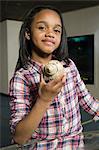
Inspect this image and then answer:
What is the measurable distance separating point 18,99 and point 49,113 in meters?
0.11

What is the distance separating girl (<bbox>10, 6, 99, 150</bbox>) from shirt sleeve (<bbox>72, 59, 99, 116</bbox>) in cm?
2

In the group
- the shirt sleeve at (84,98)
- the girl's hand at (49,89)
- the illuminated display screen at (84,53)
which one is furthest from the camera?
the illuminated display screen at (84,53)

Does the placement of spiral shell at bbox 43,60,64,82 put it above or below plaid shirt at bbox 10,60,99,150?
above

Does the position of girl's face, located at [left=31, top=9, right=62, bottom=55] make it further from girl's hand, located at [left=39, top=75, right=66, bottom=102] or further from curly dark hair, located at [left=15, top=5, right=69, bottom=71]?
girl's hand, located at [left=39, top=75, right=66, bottom=102]

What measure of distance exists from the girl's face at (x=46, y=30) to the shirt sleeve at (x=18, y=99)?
0.13 metres

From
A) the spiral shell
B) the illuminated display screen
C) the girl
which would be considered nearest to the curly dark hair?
the girl

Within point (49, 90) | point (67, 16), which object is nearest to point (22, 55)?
point (49, 90)

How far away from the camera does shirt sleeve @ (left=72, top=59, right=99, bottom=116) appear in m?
0.98

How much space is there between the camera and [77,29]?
6.42 meters

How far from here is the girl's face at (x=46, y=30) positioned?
83 centimetres

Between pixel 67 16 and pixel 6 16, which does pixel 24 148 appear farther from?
pixel 6 16

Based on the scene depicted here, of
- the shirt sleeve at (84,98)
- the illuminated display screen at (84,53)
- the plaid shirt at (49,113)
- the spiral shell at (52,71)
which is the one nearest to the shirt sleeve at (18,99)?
the plaid shirt at (49,113)

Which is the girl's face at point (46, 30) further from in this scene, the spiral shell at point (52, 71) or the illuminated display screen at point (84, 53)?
the illuminated display screen at point (84, 53)

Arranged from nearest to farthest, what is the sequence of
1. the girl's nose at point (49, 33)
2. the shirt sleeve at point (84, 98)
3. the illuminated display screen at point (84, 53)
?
the girl's nose at point (49, 33) → the shirt sleeve at point (84, 98) → the illuminated display screen at point (84, 53)
